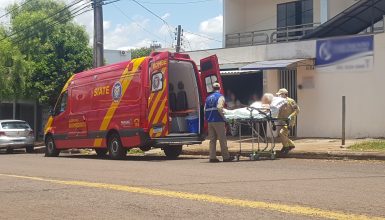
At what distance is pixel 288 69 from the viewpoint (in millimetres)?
18953

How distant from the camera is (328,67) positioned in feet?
59.7

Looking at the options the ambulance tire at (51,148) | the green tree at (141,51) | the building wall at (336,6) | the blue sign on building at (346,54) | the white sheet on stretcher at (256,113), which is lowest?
the ambulance tire at (51,148)

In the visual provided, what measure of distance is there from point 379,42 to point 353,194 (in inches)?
422

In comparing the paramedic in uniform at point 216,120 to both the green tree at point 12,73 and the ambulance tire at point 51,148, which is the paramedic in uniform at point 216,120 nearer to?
the ambulance tire at point 51,148

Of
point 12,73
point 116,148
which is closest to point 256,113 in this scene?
point 116,148

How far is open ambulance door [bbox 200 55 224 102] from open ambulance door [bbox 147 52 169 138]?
53.1 inches

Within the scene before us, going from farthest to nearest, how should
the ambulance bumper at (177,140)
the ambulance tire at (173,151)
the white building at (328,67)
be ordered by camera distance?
the white building at (328,67)
the ambulance tire at (173,151)
the ambulance bumper at (177,140)

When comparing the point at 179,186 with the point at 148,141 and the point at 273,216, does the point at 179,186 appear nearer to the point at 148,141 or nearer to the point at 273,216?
the point at 273,216

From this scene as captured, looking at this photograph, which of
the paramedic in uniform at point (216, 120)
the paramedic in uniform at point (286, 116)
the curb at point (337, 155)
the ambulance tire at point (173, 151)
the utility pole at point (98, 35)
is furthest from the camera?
the utility pole at point (98, 35)

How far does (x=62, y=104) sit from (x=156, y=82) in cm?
527

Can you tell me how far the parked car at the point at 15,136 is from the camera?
22266 mm

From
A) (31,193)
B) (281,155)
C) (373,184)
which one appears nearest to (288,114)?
(281,155)

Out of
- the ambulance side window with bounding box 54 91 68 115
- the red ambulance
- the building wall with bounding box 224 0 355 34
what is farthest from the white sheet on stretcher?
the building wall with bounding box 224 0 355 34

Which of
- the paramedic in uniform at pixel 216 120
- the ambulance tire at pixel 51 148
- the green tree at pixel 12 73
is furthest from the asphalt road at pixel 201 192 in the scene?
the green tree at pixel 12 73
